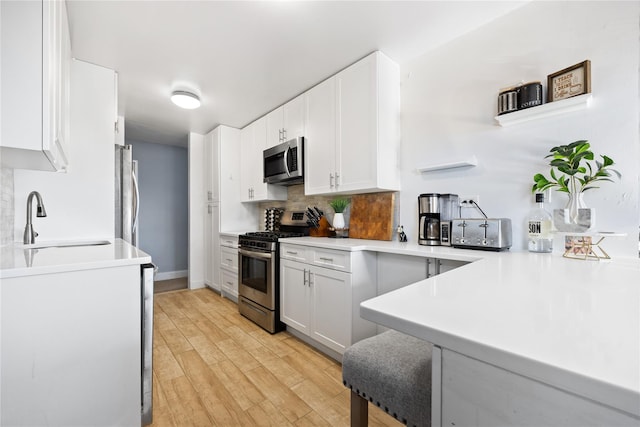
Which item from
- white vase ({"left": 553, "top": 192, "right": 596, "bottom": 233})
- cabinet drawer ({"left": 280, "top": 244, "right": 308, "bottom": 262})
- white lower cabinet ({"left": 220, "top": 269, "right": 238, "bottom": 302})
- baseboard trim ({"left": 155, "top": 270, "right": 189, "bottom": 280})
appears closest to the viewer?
white vase ({"left": 553, "top": 192, "right": 596, "bottom": 233})

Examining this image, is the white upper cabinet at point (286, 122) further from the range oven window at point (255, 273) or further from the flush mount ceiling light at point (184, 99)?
the range oven window at point (255, 273)

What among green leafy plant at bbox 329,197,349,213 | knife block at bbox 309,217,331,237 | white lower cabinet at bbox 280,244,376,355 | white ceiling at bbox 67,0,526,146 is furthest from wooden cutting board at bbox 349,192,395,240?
white ceiling at bbox 67,0,526,146

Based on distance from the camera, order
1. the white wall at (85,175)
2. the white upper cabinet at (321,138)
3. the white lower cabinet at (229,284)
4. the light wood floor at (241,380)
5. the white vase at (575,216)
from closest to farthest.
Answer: the white vase at (575,216)
the light wood floor at (241,380)
the white wall at (85,175)
the white upper cabinet at (321,138)
the white lower cabinet at (229,284)

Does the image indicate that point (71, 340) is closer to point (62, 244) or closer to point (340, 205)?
point (62, 244)

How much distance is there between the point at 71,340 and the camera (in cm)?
110

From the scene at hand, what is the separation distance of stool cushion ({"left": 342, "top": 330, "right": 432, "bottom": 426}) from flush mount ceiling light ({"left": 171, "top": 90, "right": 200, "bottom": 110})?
9.42 feet

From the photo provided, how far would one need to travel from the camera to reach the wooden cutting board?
2371mm

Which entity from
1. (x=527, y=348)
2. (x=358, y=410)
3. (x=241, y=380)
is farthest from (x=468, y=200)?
(x=241, y=380)

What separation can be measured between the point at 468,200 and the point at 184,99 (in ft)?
9.25

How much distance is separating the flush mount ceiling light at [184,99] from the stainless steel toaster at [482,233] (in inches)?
108

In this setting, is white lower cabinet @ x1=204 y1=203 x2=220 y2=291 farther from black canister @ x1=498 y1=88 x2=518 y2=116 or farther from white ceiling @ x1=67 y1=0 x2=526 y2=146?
black canister @ x1=498 y1=88 x2=518 y2=116

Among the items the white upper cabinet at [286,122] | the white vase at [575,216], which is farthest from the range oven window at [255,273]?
the white vase at [575,216]

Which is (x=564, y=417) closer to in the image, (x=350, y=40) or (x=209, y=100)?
(x=350, y=40)

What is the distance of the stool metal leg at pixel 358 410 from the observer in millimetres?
1007
